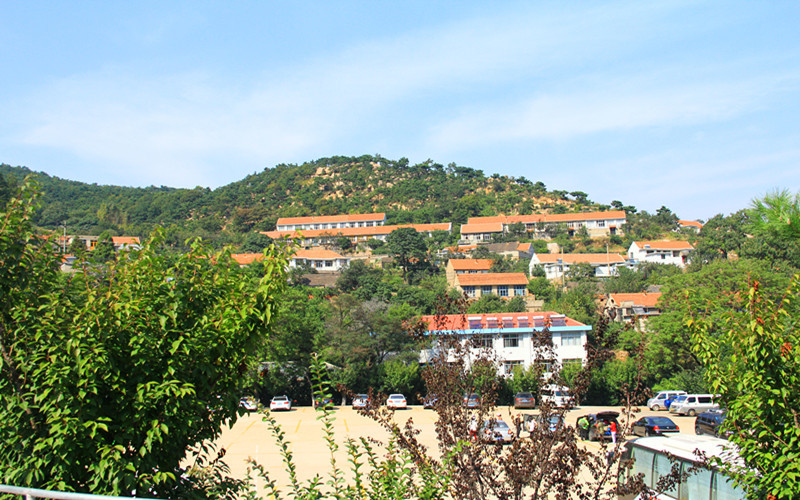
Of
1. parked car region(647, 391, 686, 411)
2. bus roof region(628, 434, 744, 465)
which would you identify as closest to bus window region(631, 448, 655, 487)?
bus roof region(628, 434, 744, 465)

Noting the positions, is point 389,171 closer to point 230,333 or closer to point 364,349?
point 364,349

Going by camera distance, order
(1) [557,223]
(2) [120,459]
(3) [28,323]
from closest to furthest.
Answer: (2) [120,459] < (3) [28,323] < (1) [557,223]

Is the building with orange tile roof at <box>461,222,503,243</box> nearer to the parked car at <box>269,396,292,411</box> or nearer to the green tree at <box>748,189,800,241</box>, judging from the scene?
the parked car at <box>269,396,292,411</box>

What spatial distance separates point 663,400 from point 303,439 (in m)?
22.4

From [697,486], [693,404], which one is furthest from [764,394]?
[693,404]

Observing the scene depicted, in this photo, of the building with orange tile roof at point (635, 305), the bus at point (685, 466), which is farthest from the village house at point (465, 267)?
the bus at point (685, 466)

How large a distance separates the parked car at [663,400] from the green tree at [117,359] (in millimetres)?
33845

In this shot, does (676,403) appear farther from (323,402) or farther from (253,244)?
(253,244)

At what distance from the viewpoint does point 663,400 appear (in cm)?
3275

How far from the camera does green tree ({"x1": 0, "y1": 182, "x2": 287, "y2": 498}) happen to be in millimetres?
3652

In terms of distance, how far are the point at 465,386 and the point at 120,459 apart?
354 centimetres

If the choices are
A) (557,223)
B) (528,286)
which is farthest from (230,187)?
(528,286)

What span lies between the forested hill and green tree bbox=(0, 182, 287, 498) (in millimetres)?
86572

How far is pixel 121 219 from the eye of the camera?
107 meters
